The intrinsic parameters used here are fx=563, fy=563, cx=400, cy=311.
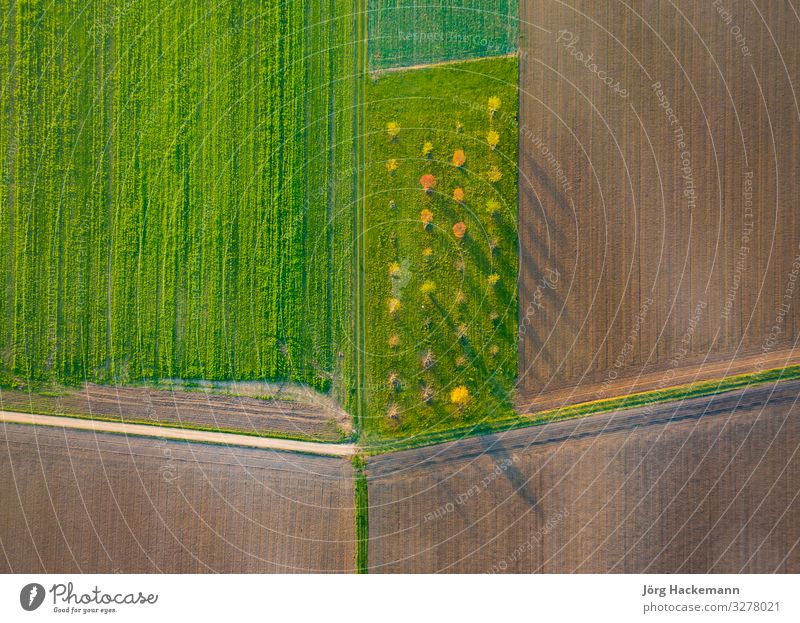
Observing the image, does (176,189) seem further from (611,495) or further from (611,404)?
(611,495)

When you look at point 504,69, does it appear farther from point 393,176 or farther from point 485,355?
point 485,355

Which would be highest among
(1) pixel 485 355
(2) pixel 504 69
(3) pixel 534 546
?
(2) pixel 504 69

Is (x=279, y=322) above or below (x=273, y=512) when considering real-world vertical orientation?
above

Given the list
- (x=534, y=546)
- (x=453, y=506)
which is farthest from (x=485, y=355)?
(x=534, y=546)

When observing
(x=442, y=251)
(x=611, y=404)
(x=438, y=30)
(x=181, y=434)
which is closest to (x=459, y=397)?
(x=442, y=251)

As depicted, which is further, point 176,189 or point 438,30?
point 176,189

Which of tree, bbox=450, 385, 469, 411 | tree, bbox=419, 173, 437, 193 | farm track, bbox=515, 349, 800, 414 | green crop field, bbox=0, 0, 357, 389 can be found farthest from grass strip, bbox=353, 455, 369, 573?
tree, bbox=419, 173, 437, 193

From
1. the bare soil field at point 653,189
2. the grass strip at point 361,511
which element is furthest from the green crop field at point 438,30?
the grass strip at point 361,511
